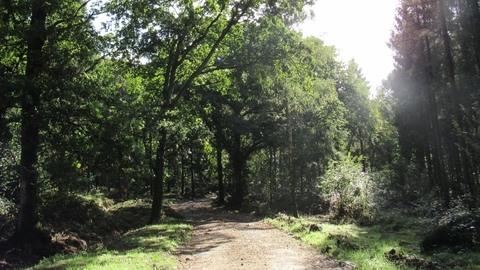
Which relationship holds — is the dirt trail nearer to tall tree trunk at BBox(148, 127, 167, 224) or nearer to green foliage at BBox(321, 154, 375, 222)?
green foliage at BBox(321, 154, 375, 222)

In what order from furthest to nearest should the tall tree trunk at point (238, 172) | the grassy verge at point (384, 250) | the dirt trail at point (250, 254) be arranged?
the tall tree trunk at point (238, 172) < the dirt trail at point (250, 254) < the grassy verge at point (384, 250)

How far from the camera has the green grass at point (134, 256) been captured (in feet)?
24.1

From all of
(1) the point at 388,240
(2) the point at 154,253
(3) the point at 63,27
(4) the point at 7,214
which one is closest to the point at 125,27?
(3) the point at 63,27

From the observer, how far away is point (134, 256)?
834 centimetres

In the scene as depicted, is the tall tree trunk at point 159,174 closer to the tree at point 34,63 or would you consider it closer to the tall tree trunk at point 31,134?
the tree at point 34,63

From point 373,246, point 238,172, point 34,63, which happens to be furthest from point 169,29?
point 238,172

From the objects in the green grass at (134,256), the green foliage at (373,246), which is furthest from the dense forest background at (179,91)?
the green grass at (134,256)

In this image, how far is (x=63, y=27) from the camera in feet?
45.2

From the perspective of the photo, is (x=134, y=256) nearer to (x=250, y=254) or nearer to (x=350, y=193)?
(x=250, y=254)

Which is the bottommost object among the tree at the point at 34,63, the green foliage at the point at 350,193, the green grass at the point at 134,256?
the green grass at the point at 134,256

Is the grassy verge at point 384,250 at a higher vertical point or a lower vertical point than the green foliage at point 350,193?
lower

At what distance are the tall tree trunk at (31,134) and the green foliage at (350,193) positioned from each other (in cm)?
1333

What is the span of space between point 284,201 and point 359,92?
1139 cm

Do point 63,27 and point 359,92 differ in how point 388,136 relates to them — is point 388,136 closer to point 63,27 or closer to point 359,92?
point 359,92
